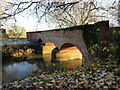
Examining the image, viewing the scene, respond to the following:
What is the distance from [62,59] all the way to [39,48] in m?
4.50

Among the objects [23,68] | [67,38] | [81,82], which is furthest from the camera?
[67,38]

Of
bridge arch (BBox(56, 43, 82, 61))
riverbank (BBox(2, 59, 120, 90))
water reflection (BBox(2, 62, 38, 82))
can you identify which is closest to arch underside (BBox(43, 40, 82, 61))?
bridge arch (BBox(56, 43, 82, 61))

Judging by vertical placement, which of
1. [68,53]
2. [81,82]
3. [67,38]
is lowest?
[68,53]

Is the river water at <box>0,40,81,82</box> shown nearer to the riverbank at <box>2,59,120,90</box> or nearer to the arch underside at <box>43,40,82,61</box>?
the arch underside at <box>43,40,82,61</box>

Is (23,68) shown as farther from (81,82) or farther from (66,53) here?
(81,82)

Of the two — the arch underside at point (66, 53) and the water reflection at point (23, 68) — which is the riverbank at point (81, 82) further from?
the arch underside at point (66, 53)

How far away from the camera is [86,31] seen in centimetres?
626

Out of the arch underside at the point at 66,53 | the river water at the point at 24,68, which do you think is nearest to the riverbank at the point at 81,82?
the river water at the point at 24,68

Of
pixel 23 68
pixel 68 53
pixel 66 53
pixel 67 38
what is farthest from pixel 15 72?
pixel 68 53

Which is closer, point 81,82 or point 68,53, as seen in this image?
point 81,82

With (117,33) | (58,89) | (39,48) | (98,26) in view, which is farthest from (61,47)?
(58,89)

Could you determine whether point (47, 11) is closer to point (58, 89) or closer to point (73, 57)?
point (58, 89)

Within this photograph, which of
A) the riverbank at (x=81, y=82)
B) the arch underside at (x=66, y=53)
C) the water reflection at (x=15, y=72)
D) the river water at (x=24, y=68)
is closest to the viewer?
the riverbank at (x=81, y=82)

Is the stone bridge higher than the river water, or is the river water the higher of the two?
the stone bridge
